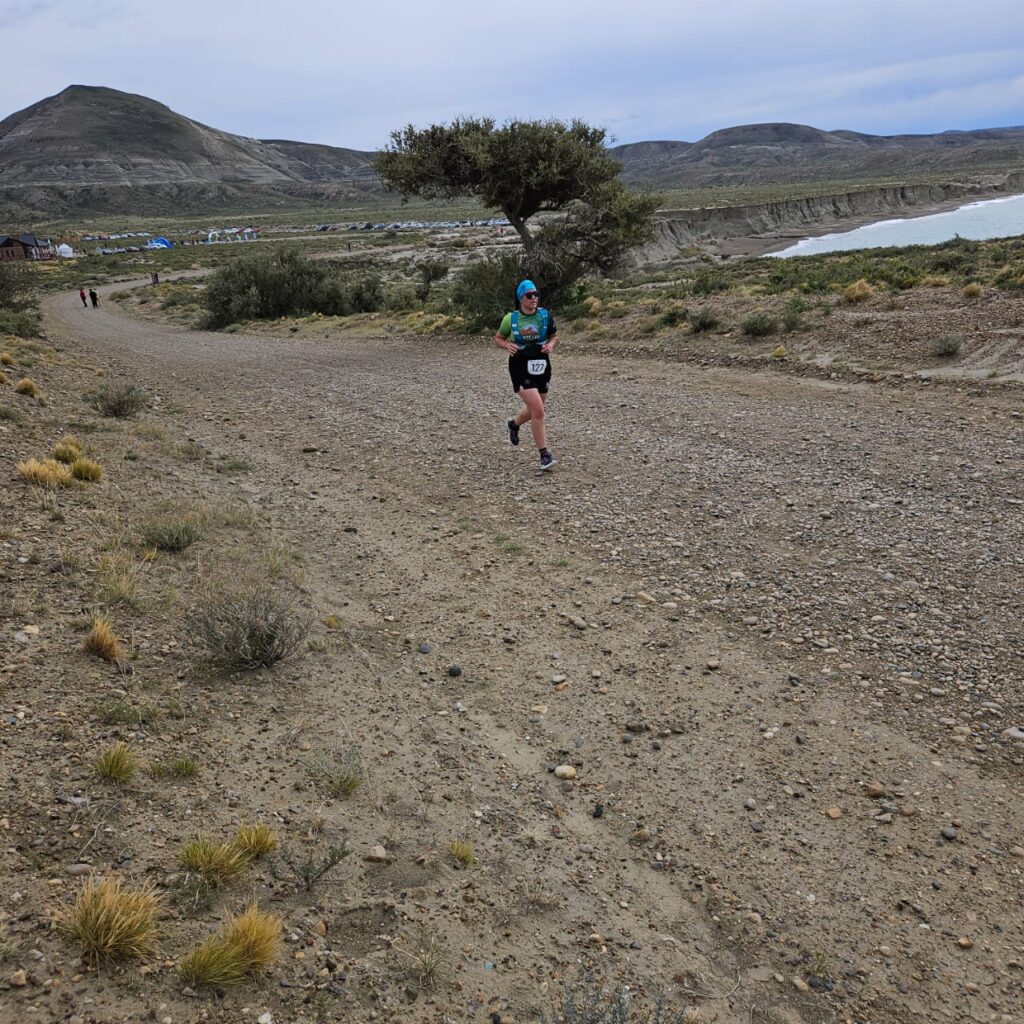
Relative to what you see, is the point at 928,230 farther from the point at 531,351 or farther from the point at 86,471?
the point at 86,471

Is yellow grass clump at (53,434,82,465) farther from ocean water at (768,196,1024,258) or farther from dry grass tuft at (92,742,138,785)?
ocean water at (768,196,1024,258)

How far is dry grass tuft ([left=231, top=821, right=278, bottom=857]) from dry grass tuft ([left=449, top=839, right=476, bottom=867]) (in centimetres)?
80

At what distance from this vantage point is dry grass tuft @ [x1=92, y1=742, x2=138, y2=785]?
3.54 meters

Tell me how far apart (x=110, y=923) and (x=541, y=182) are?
71.8 feet

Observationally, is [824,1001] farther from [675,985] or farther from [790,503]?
[790,503]

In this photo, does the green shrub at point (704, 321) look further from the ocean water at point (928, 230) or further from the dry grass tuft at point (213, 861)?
the ocean water at point (928, 230)

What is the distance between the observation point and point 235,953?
2.67 m

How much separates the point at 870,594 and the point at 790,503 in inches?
76.1

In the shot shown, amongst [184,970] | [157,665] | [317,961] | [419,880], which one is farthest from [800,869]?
[157,665]

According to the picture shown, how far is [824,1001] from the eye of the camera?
9.76ft

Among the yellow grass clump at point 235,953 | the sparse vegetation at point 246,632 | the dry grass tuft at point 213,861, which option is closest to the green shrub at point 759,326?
the sparse vegetation at point 246,632

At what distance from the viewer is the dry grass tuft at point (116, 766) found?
3.54m

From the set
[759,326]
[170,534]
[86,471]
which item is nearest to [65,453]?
[86,471]

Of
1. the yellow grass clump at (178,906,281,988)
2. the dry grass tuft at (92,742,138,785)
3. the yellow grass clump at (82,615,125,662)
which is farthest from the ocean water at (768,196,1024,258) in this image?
the yellow grass clump at (178,906,281,988)
